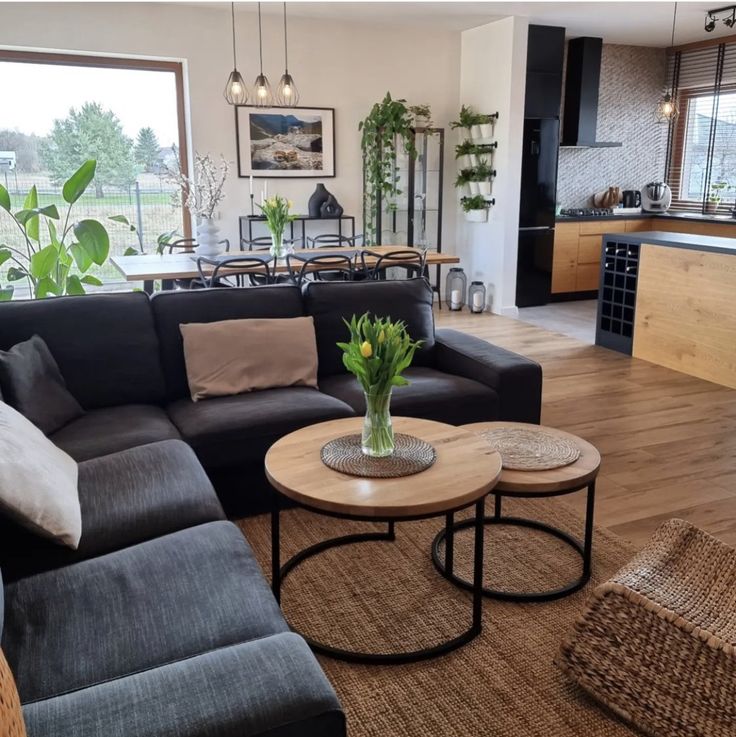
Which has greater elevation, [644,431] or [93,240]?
[93,240]

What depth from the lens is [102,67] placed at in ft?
21.5

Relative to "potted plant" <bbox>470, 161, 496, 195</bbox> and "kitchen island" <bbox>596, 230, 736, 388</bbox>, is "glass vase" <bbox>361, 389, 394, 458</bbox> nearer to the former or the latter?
"kitchen island" <bbox>596, 230, 736, 388</bbox>

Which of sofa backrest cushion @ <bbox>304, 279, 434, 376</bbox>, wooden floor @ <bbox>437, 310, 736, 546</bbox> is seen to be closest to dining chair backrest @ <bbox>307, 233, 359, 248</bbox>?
wooden floor @ <bbox>437, 310, 736, 546</bbox>

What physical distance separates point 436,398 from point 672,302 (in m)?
2.75

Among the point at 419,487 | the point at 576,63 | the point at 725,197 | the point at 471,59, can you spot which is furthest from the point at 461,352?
the point at 725,197

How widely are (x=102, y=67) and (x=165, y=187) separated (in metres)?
1.16

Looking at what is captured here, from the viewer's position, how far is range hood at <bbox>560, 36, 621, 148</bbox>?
307 inches

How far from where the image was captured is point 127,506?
2.09m

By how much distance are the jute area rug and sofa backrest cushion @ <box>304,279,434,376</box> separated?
90 cm

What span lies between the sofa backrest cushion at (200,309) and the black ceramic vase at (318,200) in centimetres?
379

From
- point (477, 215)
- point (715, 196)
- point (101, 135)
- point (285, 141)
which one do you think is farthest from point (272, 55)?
point (715, 196)

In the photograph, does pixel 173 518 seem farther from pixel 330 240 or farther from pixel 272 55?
pixel 272 55

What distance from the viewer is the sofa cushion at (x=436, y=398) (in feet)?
10.4

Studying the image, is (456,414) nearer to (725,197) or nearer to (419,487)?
(419,487)
